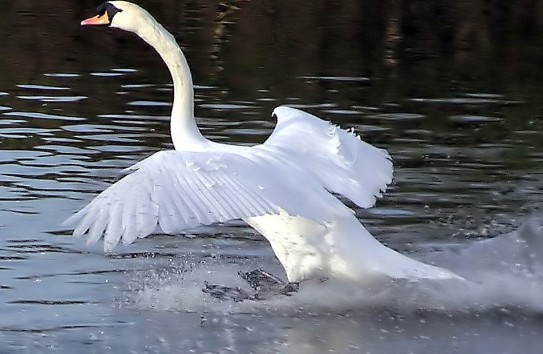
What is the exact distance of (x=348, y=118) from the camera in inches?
556

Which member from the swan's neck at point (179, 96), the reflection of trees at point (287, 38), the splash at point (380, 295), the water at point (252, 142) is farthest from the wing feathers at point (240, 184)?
the reflection of trees at point (287, 38)

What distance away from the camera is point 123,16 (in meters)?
8.69

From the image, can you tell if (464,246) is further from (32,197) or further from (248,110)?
(248,110)

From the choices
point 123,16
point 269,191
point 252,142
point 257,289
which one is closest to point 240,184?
point 269,191

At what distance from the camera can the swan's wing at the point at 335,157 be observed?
297 inches

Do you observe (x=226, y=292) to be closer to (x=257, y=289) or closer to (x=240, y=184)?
(x=257, y=289)

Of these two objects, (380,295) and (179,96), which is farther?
(179,96)

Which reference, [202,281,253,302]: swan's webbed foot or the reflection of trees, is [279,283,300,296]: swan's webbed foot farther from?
the reflection of trees

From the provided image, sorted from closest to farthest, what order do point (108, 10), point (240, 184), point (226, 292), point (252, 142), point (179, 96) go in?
point (240, 184)
point (226, 292)
point (179, 96)
point (108, 10)
point (252, 142)

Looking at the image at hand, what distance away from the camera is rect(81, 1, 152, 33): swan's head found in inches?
340

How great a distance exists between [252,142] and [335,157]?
14.7ft

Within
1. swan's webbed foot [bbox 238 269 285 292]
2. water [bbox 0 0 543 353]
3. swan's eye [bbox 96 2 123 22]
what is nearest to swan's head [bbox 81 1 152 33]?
swan's eye [bbox 96 2 123 22]

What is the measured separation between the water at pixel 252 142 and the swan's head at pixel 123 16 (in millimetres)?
1454

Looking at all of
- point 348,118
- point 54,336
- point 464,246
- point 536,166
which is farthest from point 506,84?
point 54,336
